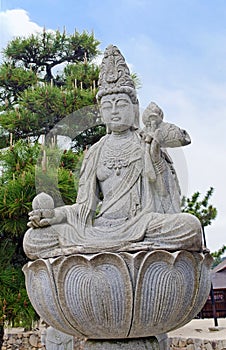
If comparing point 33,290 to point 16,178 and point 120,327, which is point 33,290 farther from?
point 16,178

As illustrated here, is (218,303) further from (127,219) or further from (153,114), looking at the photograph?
(153,114)

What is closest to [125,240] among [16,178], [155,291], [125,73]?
[155,291]

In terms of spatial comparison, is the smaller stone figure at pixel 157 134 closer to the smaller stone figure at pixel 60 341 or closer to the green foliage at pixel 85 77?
the smaller stone figure at pixel 60 341

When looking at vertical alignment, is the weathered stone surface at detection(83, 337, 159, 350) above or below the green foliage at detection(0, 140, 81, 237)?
below

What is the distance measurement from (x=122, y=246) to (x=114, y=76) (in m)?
1.43

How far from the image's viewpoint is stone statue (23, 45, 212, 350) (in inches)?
107

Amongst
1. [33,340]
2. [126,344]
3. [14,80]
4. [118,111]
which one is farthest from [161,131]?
[33,340]

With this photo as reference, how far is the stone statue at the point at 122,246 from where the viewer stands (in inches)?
107

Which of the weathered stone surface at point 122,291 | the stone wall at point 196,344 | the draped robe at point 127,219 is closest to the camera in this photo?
the weathered stone surface at point 122,291

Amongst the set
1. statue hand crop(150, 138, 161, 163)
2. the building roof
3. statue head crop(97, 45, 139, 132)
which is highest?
statue head crop(97, 45, 139, 132)

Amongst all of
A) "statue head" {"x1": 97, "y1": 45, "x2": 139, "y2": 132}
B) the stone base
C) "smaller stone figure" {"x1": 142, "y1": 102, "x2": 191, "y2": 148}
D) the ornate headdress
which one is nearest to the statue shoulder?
"statue head" {"x1": 97, "y1": 45, "x2": 139, "y2": 132}

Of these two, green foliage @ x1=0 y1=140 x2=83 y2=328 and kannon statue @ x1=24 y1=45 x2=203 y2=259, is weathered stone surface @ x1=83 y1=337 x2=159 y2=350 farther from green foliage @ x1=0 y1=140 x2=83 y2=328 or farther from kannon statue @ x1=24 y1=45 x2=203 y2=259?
green foliage @ x1=0 y1=140 x2=83 y2=328

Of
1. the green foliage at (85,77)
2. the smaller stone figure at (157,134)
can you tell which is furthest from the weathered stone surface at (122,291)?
the green foliage at (85,77)

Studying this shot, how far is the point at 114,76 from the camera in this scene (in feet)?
11.8
